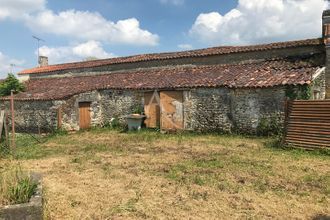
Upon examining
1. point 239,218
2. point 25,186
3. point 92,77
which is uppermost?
point 92,77

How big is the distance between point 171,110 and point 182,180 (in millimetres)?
8806

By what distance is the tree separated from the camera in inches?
898

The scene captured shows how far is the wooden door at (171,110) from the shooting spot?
53.9 feet

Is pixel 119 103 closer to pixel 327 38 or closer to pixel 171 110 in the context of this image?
pixel 171 110

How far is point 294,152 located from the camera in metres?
10.6

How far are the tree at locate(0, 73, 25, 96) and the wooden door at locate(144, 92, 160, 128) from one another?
1107 centimetres

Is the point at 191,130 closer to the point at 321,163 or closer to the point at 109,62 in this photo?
the point at 321,163

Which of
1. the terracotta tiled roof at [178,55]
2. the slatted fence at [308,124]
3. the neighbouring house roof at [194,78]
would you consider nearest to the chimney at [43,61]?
the terracotta tiled roof at [178,55]

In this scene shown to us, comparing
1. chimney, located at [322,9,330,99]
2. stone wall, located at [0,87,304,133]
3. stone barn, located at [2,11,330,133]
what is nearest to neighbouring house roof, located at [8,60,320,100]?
stone barn, located at [2,11,330,133]

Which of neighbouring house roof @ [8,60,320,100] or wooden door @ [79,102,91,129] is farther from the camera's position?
wooden door @ [79,102,91,129]

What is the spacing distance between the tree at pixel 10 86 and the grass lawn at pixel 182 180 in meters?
11.0

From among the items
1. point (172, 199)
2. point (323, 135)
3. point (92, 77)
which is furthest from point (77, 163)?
point (92, 77)

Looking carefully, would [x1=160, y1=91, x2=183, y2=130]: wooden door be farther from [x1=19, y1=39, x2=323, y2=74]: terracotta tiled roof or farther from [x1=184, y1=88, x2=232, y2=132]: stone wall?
[x1=19, y1=39, x2=323, y2=74]: terracotta tiled roof

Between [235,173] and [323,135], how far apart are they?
3.93 meters
